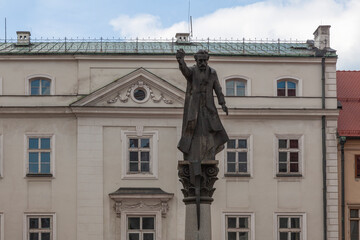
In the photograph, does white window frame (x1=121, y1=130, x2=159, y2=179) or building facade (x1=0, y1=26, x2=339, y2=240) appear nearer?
building facade (x1=0, y1=26, x2=339, y2=240)

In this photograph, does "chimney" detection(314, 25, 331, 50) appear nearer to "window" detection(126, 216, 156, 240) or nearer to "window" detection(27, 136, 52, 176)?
"window" detection(126, 216, 156, 240)

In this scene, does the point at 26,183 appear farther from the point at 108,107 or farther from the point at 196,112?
the point at 196,112

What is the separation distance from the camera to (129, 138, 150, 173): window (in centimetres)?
3550

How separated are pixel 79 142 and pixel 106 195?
2443mm

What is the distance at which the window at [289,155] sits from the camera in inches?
1419

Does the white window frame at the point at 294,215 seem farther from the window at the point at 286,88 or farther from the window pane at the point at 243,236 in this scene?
the window at the point at 286,88

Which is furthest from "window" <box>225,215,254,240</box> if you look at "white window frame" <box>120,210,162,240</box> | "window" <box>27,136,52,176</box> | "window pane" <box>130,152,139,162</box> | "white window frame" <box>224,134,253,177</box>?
"window" <box>27,136,52,176</box>

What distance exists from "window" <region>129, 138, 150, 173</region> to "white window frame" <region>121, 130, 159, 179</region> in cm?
14

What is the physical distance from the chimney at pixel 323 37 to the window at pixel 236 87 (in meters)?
3.97

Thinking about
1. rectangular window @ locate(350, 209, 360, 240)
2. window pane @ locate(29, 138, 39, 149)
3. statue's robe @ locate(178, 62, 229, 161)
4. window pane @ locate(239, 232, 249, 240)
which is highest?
window pane @ locate(29, 138, 39, 149)

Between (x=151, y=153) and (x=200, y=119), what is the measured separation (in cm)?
1894

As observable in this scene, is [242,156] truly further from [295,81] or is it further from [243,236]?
[295,81]

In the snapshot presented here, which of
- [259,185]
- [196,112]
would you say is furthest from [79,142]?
[196,112]

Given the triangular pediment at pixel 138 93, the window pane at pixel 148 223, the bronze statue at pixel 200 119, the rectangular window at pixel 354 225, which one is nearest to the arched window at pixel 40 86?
the triangular pediment at pixel 138 93
